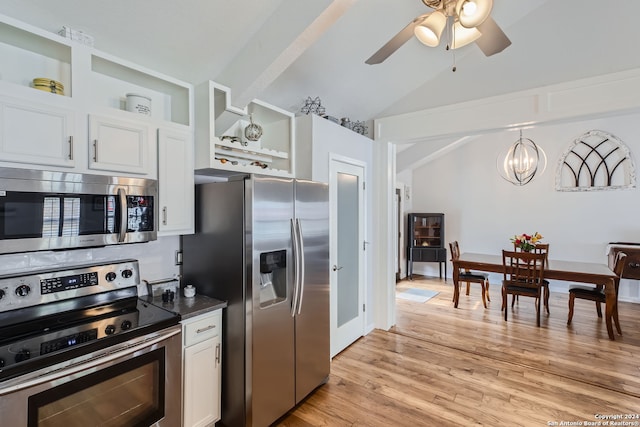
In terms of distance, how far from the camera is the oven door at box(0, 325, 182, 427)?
4.06ft

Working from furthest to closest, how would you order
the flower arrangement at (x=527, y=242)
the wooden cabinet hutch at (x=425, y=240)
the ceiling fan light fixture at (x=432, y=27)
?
the wooden cabinet hutch at (x=425, y=240) → the flower arrangement at (x=527, y=242) → the ceiling fan light fixture at (x=432, y=27)

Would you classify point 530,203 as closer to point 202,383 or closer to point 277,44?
point 277,44

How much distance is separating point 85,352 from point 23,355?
210 mm

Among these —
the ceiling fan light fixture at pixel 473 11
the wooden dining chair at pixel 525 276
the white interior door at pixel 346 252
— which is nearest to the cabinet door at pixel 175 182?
the white interior door at pixel 346 252

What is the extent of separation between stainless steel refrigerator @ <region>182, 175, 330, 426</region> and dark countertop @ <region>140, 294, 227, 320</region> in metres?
0.07

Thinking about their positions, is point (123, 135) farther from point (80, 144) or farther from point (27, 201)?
point (27, 201)

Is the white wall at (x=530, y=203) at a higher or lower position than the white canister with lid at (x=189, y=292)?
higher

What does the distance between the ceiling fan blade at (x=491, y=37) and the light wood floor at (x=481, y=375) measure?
261 centimetres

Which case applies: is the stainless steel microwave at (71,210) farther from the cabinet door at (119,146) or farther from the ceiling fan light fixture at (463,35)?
the ceiling fan light fixture at (463,35)

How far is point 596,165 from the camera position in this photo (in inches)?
209

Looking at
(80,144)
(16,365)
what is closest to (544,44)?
(80,144)

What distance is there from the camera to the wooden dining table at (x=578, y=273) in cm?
363

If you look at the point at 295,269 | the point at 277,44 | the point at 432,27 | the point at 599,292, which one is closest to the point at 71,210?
the point at 295,269

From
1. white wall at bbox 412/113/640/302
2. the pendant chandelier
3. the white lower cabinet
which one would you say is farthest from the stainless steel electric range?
white wall at bbox 412/113/640/302
